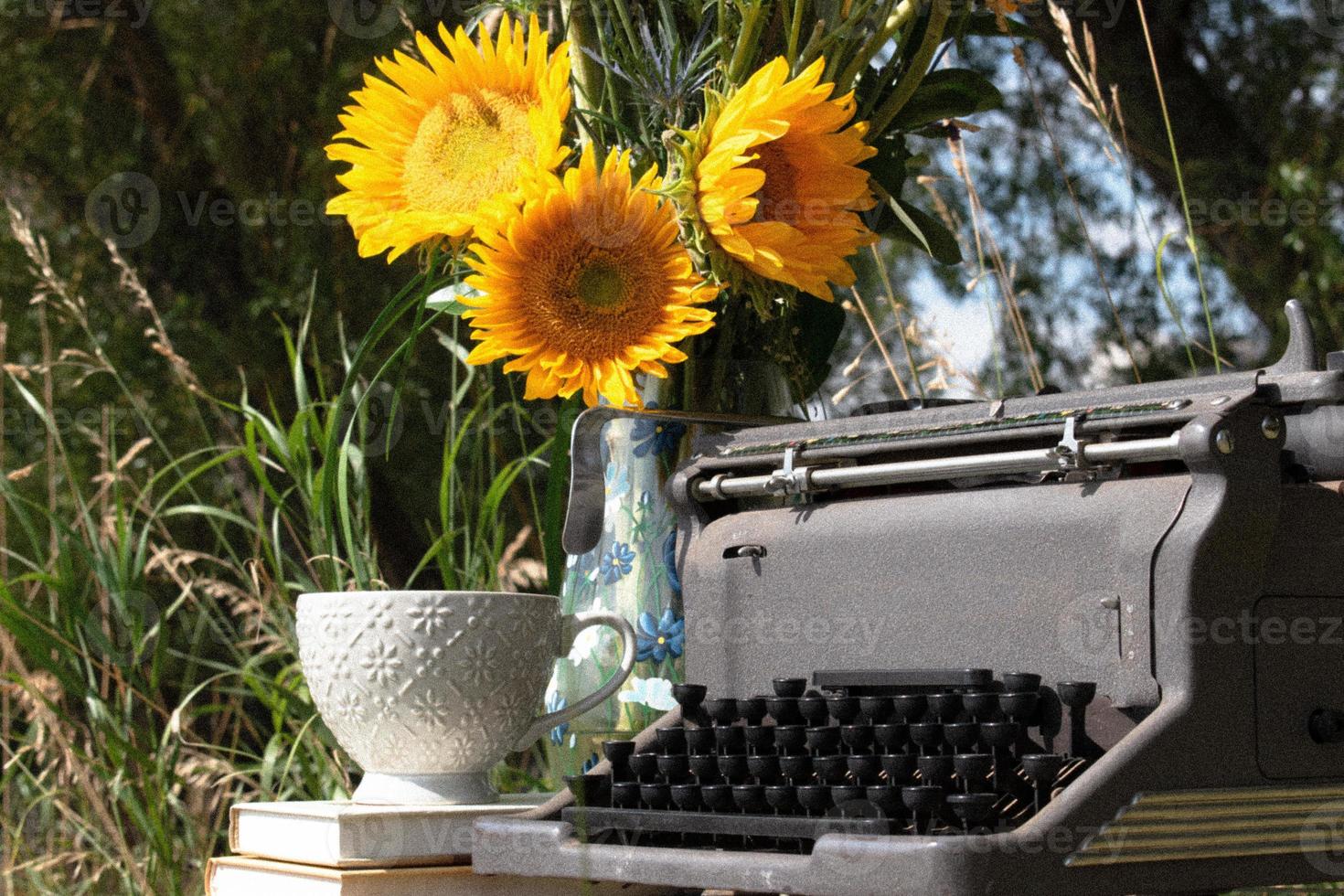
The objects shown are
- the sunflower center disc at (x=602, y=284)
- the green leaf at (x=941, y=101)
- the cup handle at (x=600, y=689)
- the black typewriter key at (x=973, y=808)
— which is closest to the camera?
the black typewriter key at (x=973, y=808)

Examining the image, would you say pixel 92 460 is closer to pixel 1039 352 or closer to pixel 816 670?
pixel 1039 352

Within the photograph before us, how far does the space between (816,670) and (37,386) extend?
A: 460 centimetres

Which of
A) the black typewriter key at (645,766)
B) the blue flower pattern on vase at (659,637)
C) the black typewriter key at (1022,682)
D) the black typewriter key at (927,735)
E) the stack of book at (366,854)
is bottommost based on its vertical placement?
the stack of book at (366,854)

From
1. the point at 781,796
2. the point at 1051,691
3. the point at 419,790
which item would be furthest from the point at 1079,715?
the point at 419,790

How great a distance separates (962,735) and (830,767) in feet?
0.35

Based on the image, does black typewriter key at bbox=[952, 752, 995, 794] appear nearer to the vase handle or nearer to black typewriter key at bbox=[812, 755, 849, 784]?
black typewriter key at bbox=[812, 755, 849, 784]

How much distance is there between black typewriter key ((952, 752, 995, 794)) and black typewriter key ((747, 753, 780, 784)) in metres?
0.15

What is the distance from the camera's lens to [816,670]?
4.65ft

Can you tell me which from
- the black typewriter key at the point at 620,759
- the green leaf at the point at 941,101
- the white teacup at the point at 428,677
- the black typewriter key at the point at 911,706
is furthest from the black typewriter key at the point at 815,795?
the green leaf at the point at 941,101

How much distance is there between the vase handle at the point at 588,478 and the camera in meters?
1.62

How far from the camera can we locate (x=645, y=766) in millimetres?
1288

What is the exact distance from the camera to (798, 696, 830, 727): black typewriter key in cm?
126

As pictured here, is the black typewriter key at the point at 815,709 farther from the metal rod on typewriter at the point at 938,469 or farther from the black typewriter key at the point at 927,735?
the metal rod on typewriter at the point at 938,469

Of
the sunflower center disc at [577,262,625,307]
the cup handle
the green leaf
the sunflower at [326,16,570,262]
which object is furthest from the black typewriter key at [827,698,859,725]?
the green leaf
